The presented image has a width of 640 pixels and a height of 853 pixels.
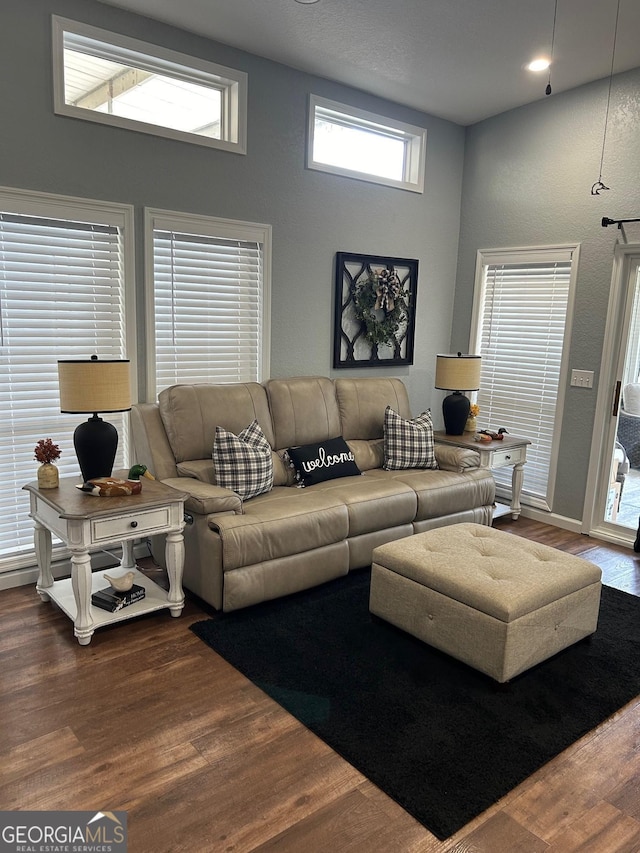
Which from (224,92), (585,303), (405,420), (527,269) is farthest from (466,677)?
(224,92)

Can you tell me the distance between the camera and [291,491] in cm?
376

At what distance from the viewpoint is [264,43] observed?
3762 mm

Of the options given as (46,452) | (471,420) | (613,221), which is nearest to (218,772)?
(46,452)

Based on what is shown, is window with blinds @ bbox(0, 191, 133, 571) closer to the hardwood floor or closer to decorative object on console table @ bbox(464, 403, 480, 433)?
the hardwood floor

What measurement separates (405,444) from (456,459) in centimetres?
39

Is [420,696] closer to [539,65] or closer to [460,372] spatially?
[460,372]

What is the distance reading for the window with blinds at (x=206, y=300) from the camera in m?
3.79

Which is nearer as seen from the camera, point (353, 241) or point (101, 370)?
point (101, 370)

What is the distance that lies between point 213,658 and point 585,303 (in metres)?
3.54

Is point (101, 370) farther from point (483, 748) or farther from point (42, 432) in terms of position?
point (483, 748)

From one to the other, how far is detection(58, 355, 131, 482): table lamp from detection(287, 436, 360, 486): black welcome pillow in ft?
3.95

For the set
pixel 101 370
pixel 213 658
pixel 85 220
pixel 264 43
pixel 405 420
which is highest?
pixel 264 43

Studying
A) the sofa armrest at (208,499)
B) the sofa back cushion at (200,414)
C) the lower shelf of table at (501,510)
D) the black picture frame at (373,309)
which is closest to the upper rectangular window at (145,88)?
the black picture frame at (373,309)

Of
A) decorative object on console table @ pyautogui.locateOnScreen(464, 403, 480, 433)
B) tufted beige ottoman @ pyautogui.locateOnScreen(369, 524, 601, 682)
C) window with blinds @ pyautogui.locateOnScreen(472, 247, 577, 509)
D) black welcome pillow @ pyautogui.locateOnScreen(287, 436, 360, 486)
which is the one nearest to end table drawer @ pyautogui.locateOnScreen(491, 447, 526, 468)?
window with blinds @ pyautogui.locateOnScreen(472, 247, 577, 509)
